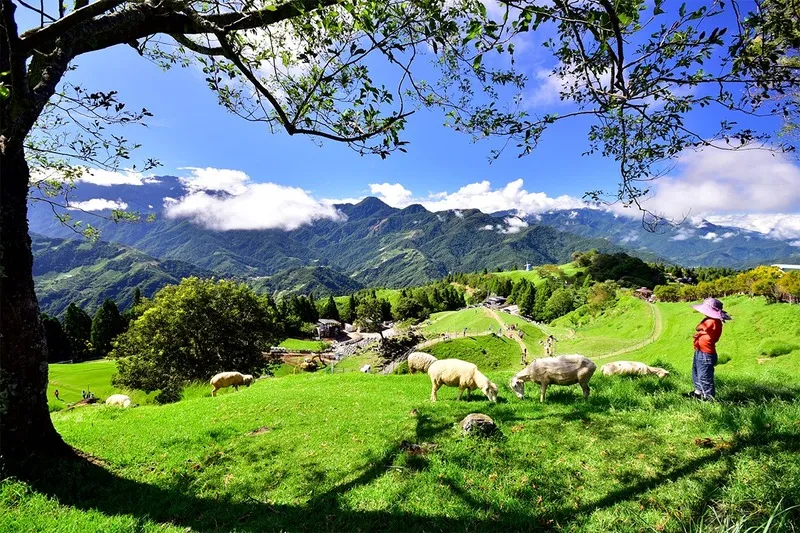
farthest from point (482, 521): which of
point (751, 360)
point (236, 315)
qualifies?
point (236, 315)

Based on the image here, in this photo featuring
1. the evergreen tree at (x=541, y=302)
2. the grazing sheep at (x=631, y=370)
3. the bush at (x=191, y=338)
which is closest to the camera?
the grazing sheep at (x=631, y=370)

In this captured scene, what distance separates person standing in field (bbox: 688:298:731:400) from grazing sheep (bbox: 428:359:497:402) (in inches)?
202

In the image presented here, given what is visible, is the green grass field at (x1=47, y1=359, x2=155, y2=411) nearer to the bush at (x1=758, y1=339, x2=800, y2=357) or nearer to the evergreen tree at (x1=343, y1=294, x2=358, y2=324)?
the bush at (x1=758, y1=339, x2=800, y2=357)

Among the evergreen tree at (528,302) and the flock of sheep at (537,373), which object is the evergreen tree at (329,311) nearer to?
the evergreen tree at (528,302)

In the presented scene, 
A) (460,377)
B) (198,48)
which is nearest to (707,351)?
(460,377)

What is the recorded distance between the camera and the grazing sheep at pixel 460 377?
1175 cm

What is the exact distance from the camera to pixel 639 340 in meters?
53.3

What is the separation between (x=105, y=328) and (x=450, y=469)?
10957 cm

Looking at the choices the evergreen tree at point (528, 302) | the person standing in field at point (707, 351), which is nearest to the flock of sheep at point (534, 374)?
the person standing in field at point (707, 351)

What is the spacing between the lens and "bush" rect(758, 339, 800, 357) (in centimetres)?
2538

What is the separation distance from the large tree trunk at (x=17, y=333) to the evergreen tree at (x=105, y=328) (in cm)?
10165

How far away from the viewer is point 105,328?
88.8m

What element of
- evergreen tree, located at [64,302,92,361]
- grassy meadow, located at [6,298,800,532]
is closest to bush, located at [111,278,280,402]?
grassy meadow, located at [6,298,800,532]

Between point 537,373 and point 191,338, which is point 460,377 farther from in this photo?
point 191,338
